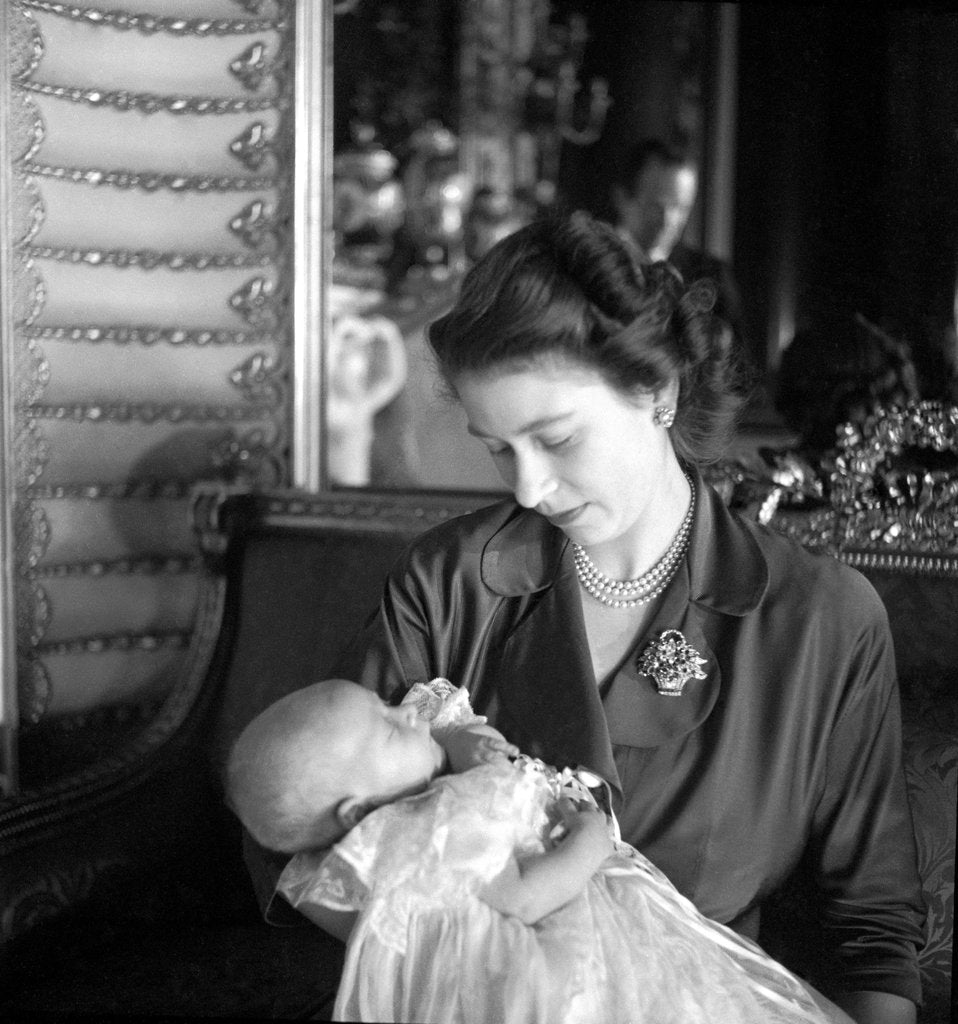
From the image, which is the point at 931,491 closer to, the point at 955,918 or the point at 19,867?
the point at 955,918

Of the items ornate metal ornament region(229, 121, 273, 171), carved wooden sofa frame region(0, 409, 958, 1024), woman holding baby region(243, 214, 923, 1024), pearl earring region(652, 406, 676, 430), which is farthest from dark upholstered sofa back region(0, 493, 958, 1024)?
ornate metal ornament region(229, 121, 273, 171)

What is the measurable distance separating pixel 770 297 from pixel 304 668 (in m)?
0.93

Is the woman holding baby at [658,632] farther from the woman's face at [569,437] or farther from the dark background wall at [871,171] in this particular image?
the dark background wall at [871,171]

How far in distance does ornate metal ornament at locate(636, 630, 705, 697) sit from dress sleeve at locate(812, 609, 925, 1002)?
15cm

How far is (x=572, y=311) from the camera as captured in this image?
105 cm

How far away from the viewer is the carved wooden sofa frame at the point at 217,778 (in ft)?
3.99

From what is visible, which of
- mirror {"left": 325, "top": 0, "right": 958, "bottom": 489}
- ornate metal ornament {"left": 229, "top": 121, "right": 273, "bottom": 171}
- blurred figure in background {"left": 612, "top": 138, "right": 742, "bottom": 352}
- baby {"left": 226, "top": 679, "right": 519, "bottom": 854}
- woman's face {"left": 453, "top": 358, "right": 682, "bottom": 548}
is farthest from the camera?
blurred figure in background {"left": 612, "top": 138, "right": 742, "bottom": 352}

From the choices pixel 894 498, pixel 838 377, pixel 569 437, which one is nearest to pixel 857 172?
pixel 838 377

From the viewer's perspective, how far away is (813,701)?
112cm

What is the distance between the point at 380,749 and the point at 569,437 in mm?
322

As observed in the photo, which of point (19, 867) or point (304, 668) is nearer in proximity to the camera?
point (19, 867)

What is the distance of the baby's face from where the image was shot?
0.96 meters

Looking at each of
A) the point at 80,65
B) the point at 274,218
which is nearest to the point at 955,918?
the point at 274,218

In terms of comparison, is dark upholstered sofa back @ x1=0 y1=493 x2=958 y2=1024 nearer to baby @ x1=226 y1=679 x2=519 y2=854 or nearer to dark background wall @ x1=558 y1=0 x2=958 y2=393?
baby @ x1=226 y1=679 x2=519 y2=854
